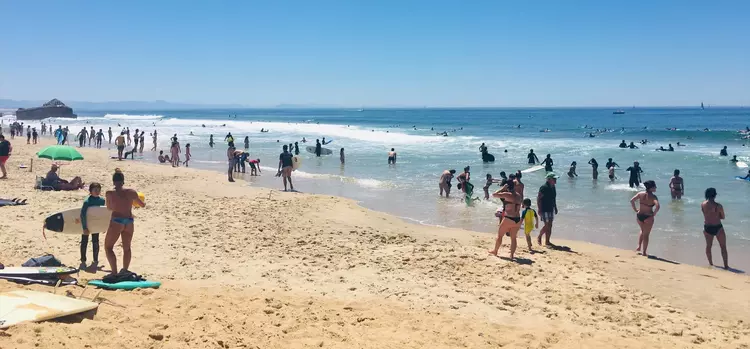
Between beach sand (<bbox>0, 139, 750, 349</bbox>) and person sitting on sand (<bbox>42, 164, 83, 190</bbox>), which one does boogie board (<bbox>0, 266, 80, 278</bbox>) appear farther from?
person sitting on sand (<bbox>42, 164, 83, 190</bbox>)

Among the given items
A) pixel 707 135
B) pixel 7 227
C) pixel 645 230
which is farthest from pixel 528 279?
pixel 707 135

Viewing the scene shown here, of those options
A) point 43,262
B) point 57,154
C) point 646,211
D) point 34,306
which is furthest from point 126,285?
point 57,154

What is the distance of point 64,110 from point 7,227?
300ft

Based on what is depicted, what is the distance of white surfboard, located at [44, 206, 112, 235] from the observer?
762cm

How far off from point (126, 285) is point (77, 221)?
1.74m

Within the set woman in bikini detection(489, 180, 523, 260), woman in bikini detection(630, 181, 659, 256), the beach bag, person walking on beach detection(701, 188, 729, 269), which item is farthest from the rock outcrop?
person walking on beach detection(701, 188, 729, 269)

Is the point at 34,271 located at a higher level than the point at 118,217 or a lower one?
lower

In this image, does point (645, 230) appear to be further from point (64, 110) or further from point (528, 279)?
point (64, 110)

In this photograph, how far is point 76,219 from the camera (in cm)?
786

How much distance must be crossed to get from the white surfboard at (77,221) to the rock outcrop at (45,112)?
87.4 meters

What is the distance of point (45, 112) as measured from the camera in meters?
Answer: 84.9

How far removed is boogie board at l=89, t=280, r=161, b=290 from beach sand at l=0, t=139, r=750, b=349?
5.9 inches

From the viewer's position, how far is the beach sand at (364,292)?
5773 millimetres

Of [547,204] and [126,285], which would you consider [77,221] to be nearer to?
[126,285]
